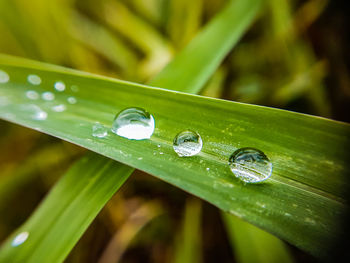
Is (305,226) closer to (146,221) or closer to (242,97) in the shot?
(146,221)

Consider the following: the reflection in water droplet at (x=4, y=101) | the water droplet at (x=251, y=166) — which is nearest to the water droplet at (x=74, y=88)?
the reflection in water droplet at (x=4, y=101)

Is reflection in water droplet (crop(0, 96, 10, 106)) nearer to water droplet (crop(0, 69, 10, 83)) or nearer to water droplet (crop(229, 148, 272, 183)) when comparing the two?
water droplet (crop(0, 69, 10, 83))

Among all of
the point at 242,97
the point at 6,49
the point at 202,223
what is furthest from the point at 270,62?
the point at 6,49

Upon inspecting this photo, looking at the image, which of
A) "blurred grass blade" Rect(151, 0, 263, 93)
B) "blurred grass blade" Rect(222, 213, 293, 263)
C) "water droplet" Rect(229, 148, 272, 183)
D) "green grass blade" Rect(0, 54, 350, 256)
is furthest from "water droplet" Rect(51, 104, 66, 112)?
"blurred grass blade" Rect(222, 213, 293, 263)

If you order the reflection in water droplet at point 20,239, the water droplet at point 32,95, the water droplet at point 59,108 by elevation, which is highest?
the water droplet at point 32,95

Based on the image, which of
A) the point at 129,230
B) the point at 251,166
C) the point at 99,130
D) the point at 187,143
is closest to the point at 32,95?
the point at 99,130

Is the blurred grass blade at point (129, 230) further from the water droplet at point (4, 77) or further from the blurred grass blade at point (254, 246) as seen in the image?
the water droplet at point (4, 77)
